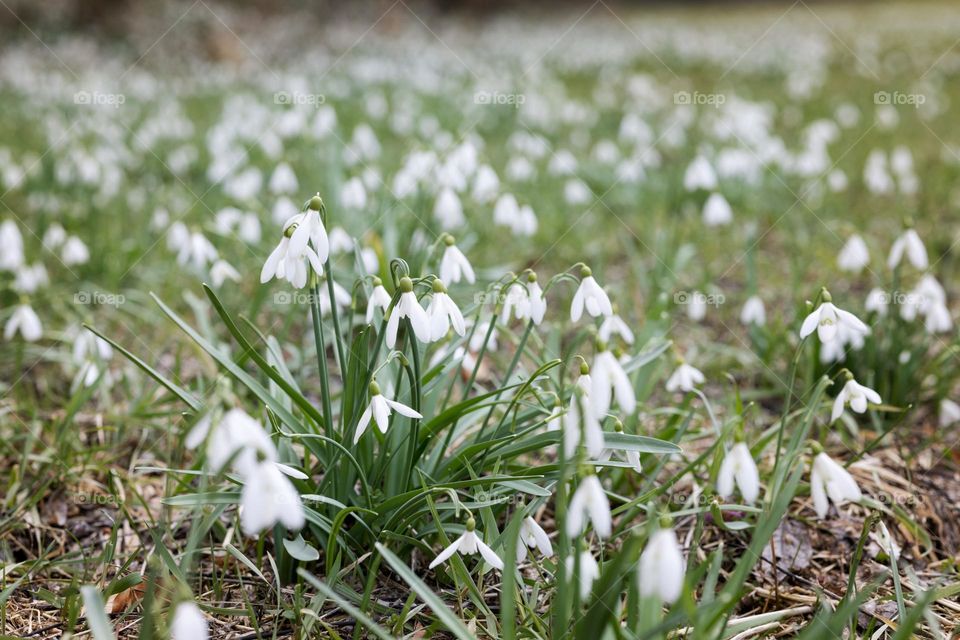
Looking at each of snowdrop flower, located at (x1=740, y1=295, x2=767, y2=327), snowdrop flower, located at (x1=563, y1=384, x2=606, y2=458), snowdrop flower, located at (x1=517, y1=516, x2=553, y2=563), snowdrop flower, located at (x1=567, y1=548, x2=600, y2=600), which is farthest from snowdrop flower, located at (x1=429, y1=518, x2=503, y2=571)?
snowdrop flower, located at (x1=740, y1=295, x2=767, y2=327)

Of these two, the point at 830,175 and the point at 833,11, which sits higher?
the point at 833,11

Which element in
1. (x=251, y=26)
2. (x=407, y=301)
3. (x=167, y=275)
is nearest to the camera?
(x=407, y=301)

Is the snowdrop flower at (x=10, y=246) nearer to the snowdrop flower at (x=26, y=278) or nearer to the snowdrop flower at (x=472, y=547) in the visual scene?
the snowdrop flower at (x=26, y=278)

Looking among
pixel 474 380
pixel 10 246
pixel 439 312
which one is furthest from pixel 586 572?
pixel 10 246

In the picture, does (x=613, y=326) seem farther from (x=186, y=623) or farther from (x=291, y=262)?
(x=186, y=623)

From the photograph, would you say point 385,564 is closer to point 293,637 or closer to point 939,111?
point 293,637

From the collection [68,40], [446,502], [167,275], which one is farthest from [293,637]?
[68,40]
